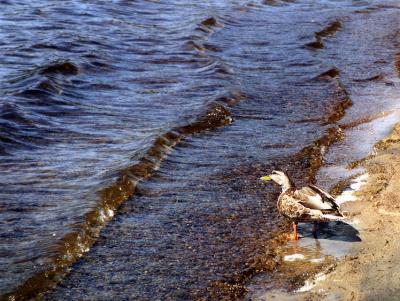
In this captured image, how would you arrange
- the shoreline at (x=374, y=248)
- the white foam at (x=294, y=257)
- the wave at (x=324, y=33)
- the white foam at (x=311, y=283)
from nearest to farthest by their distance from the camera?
the shoreline at (x=374, y=248) < the white foam at (x=311, y=283) < the white foam at (x=294, y=257) < the wave at (x=324, y=33)

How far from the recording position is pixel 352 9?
83.5 ft

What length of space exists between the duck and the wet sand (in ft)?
1.30

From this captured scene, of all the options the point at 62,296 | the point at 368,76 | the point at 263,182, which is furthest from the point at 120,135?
the point at 368,76

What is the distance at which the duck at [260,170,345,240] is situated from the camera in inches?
307

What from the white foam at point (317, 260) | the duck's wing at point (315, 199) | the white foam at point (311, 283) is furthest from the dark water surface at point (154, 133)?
the white foam at point (311, 283)

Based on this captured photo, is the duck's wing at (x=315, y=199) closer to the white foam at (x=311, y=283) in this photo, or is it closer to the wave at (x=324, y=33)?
the white foam at (x=311, y=283)

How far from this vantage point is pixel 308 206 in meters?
8.02

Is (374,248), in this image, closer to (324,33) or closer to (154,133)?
(154,133)

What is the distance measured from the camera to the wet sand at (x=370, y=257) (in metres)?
6.63

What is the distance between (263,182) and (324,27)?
41.0ft

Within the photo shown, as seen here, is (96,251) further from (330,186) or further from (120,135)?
(120,135)

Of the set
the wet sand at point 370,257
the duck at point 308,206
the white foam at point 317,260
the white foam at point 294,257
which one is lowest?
the white foam at point 294,257

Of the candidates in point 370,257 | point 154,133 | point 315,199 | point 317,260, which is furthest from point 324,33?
point 370,257

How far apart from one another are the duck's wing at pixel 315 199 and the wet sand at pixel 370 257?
1.44ft
